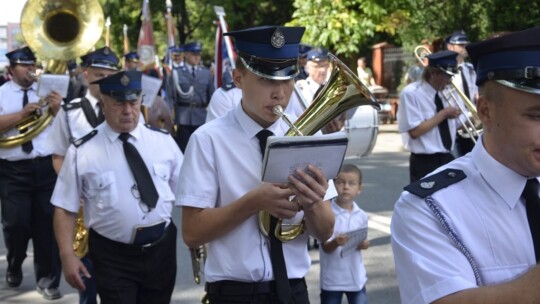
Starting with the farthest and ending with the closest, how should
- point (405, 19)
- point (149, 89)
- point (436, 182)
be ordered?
1. point (405, 19)
2. point (149, 89)
3. point (436, 182)

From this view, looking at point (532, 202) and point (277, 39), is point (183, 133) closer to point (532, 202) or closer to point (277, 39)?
point (277, 39)

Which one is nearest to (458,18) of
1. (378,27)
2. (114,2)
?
(378,27)

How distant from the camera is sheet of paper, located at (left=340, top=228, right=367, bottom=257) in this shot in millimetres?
6191

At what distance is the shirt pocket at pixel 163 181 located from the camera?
544 cm

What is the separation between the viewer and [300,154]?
3.36 metres

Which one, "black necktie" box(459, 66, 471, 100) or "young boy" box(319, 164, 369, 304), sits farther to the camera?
"black necktie" box(459, 66, 471, 100)

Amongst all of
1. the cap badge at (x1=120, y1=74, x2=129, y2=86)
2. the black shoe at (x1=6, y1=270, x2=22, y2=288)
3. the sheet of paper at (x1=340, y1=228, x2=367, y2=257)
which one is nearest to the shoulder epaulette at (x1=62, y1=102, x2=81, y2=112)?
the cap badge at (x1=120, y1=74, x2=129, y2=86)

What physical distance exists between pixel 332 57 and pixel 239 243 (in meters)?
0.99

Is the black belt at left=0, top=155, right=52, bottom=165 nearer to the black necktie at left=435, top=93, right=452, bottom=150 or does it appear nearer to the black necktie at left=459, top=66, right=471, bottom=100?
the black necktie at left=435, top=93, right=452, bottom=150

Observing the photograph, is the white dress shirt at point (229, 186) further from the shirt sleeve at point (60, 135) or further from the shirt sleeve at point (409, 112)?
the shirt sleeve at point (409, 112)

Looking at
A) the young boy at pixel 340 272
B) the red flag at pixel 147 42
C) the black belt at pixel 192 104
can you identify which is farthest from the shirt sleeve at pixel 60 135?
the red flag at pixel 147 42

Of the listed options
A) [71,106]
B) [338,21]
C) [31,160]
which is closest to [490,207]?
[71,106]

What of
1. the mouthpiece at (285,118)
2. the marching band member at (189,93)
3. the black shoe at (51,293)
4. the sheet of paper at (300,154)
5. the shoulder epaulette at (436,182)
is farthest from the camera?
the marching band member at (189,93)

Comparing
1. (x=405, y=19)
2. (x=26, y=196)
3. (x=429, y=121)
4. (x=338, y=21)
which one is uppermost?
(x=429, y=121)
